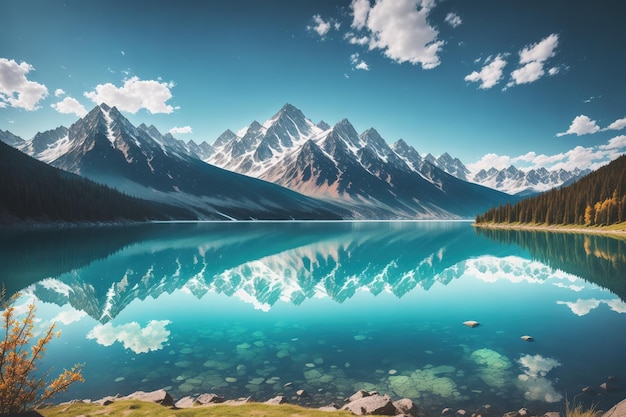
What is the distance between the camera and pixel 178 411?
37.7 ft

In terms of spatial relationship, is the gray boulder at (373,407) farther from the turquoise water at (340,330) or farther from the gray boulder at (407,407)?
the turquoise water at (340,330)

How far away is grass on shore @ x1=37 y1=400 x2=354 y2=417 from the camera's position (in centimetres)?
1113

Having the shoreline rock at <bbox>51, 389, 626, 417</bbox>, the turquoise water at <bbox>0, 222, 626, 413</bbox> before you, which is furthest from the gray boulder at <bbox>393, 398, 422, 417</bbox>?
the turquoise water at <bbox>0, 222, 626, 413</bbox>

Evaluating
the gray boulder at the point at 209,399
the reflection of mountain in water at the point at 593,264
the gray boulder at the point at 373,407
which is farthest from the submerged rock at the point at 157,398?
the reflection of mountain in water at the point at 593,264

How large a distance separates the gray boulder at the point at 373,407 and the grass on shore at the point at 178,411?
62cm

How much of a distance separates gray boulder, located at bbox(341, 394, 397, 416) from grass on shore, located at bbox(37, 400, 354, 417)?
24.3 inches

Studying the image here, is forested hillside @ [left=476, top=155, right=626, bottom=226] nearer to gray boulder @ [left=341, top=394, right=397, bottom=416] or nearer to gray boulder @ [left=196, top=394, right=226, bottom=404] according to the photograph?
gray boulder @ [left=341, top=394, right=397, bottom=416]

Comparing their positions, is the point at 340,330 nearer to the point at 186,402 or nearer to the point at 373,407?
the point at 373,407

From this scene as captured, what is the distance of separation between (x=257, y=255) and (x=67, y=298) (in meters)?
37.5

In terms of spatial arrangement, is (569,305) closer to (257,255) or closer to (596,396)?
(596,396)

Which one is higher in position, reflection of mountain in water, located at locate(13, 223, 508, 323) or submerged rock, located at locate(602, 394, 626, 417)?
submerged rock, located at locate(602, 394, 626, 417)

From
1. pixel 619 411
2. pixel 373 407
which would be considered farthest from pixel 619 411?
pixel 373 407

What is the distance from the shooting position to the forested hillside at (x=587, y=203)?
115625mm

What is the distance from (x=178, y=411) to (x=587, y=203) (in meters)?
157
